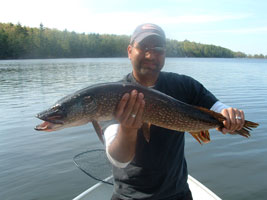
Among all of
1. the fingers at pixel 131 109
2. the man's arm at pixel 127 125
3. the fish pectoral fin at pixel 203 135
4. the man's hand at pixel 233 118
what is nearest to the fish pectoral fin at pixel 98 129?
the man's arm at pixel 127 125

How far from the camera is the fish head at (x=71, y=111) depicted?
224 centimetres

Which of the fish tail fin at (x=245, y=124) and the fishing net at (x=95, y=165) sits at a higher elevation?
the fish tail fin at (x=245, y=124)

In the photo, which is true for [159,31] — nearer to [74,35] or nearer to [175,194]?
[175,194]

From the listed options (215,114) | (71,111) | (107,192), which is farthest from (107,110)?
(107,192)

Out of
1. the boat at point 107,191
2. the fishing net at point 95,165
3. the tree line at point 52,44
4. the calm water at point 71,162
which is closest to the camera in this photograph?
the boat at point 107,191

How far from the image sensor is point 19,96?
1428 centimetres

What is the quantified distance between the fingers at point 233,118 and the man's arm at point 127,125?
87 centimetres

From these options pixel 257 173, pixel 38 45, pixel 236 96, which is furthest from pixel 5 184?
pixel 38 45

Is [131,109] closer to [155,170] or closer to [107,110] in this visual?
[107,110]

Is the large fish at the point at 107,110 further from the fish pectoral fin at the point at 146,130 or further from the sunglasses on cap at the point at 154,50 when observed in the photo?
the sunglasses on cap at the point at 154,50

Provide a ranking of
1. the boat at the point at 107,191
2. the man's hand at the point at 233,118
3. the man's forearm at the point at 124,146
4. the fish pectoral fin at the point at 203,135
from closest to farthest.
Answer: the man's forearm at the point at 124,146
the man's hand at the point at 233,118
the fish pectoral fin at the point at 203,135
the boat at the point at 107,191

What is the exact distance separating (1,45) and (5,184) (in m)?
70.4

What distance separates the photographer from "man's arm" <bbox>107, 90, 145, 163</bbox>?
2.17 metres

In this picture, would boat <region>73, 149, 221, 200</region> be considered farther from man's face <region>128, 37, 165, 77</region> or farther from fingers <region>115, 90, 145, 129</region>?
man's face <region>128, 37, 165, 77</region>
